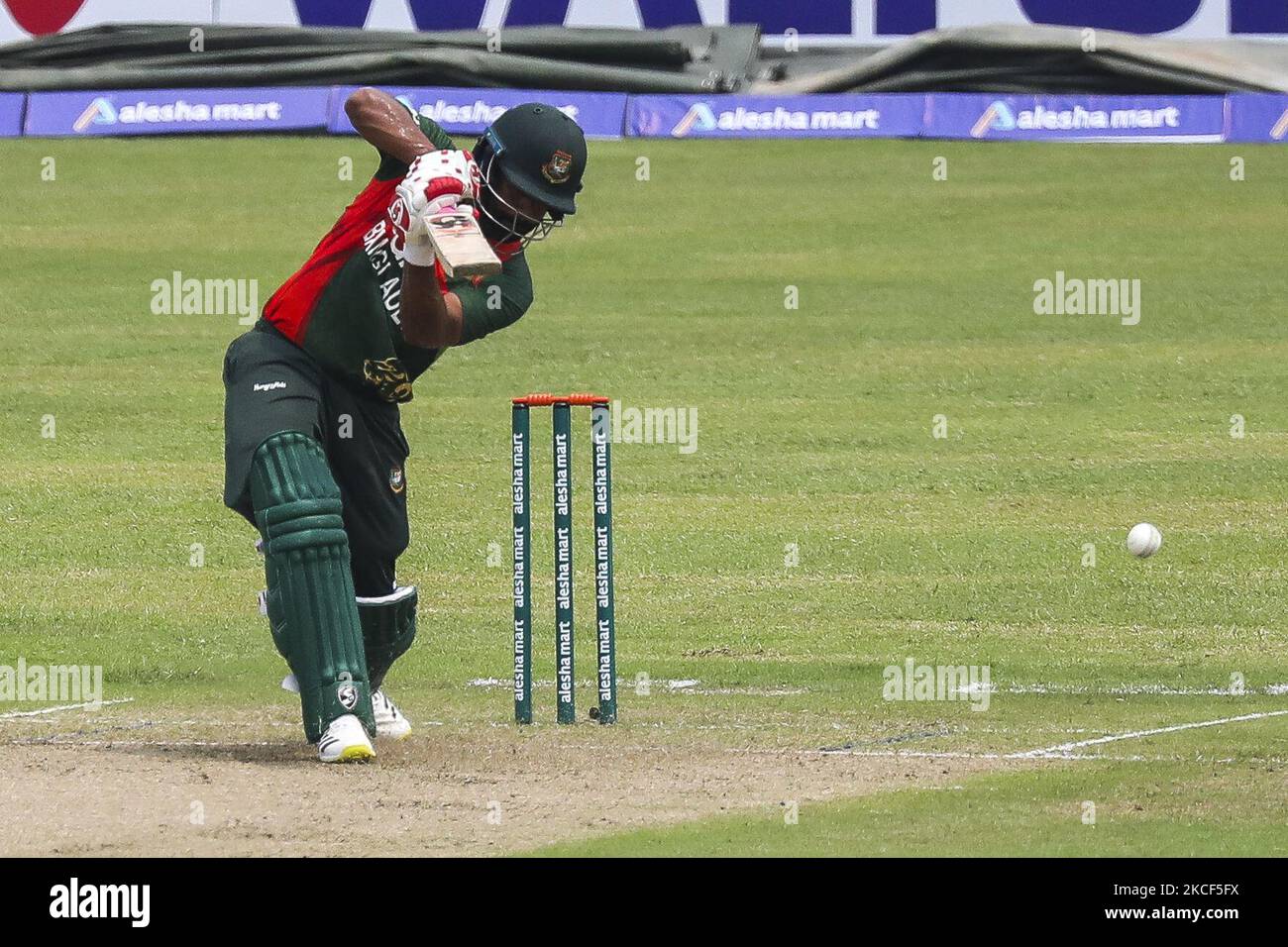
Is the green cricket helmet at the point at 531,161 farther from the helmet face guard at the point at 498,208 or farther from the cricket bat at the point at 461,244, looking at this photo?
the cricket bat at the point at 461,244

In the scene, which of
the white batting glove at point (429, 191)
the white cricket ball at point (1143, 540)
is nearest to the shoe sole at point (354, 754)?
the white batting glove at point (429, 191)

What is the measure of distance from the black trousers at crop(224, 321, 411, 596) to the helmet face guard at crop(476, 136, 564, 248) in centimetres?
83

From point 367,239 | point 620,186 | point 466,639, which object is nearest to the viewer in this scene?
point 367,239

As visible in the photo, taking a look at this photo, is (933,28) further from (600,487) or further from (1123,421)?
(600,487)

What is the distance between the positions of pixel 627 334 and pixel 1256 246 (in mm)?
6194

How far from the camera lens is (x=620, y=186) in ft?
76.1

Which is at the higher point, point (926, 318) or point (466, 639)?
point (926, 318)

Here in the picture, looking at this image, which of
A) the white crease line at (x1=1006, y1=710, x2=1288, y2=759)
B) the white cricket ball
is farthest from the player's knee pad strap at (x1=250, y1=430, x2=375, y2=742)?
the white cricket ball

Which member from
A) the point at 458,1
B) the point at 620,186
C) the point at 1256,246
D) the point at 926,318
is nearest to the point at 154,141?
the point at 458,1

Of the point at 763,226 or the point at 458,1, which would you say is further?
the point at 458,1

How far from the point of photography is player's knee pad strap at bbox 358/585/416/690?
8766 millimetres

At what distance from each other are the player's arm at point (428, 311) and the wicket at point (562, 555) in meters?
0.91

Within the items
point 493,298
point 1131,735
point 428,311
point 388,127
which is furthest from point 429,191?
point 1131,735

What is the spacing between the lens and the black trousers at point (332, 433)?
8102 millimetres
